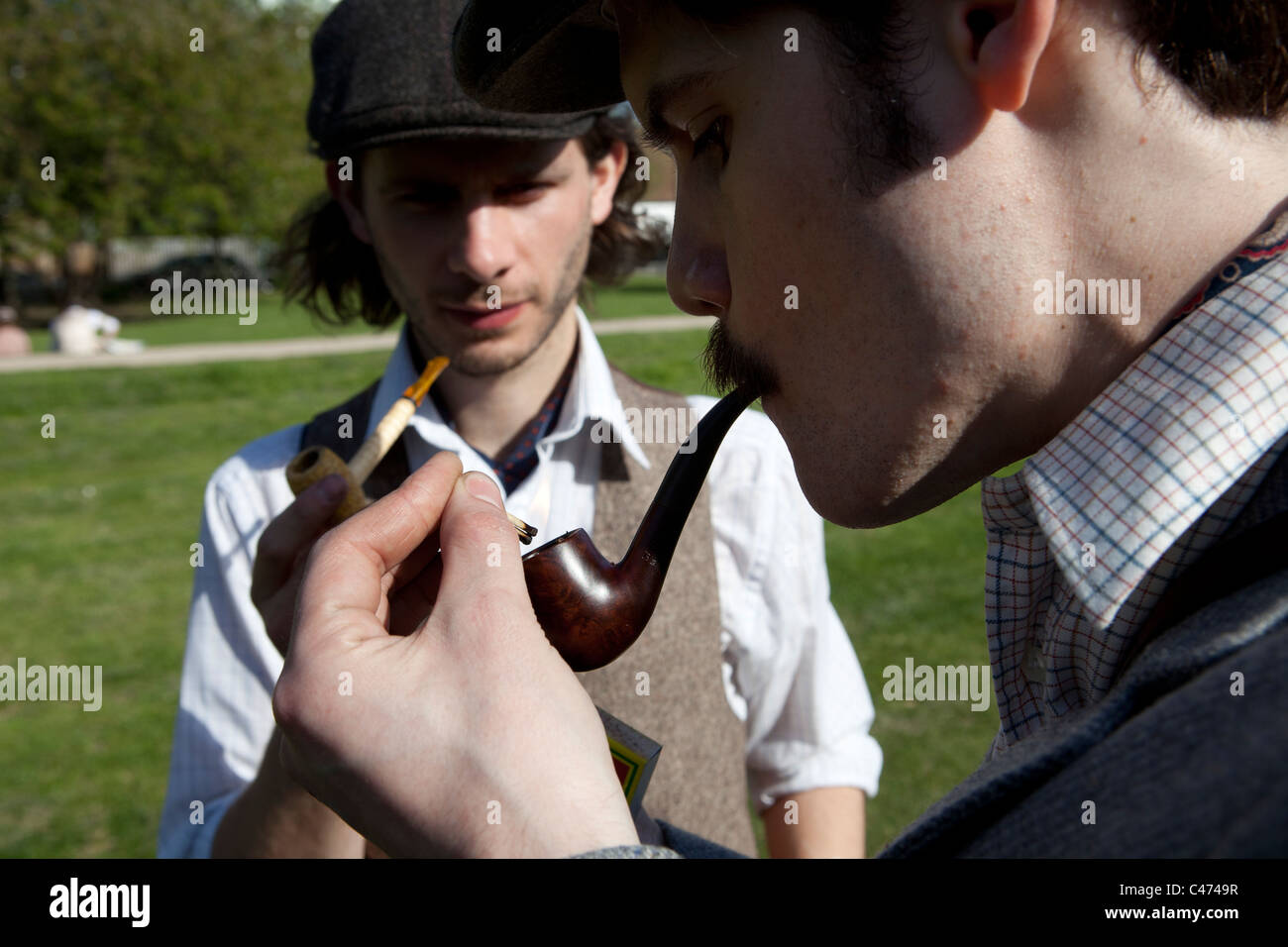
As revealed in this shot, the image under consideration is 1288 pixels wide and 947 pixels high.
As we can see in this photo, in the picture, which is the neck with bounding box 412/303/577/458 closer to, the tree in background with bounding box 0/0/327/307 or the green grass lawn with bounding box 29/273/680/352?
the green grass lawn with bounding box 29/273/680/352

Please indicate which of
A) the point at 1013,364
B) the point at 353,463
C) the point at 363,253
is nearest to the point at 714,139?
the point at 1013,364

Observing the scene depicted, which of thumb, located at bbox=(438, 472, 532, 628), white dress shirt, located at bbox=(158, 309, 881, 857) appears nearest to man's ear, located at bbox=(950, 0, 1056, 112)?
thumb, located at bbox=(438, 472, 532, 628)

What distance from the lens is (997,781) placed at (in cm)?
96

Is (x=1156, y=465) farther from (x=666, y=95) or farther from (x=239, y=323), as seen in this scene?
(x=239, y=323)

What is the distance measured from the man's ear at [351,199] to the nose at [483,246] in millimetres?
425

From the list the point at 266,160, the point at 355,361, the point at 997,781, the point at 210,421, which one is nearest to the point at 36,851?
the point at 997,781

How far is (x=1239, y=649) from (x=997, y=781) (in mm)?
237

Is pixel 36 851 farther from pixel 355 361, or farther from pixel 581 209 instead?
pixel 355 361

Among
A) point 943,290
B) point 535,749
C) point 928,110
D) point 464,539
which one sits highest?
point 928,110

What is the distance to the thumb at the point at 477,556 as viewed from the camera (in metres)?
1.19

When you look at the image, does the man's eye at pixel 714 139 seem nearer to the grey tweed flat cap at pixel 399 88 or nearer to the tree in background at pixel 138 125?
the grey tweed flat cap at pixel 399 88

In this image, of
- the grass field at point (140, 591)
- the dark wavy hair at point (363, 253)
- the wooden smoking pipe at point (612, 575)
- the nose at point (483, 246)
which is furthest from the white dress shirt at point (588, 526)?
the grass field at point (140, 591)

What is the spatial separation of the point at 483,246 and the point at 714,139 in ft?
4.12

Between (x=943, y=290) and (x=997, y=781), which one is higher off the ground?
(x=943, y=290)
